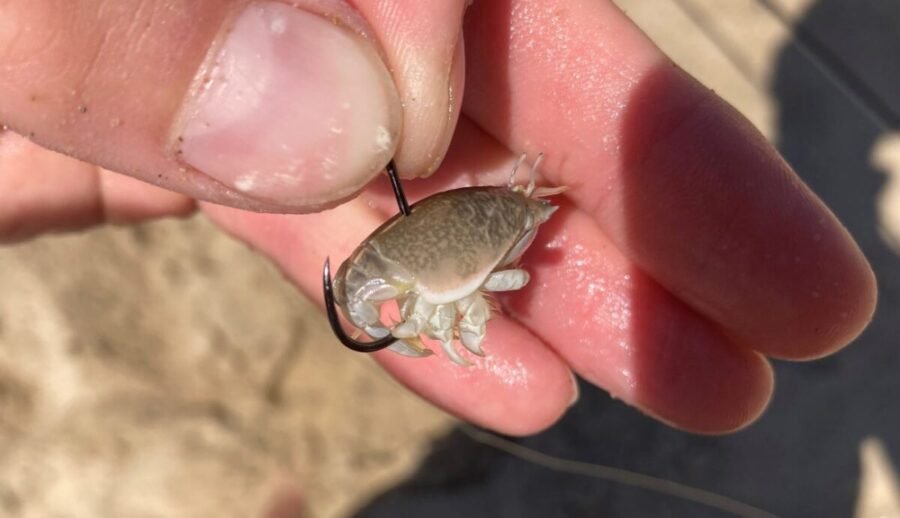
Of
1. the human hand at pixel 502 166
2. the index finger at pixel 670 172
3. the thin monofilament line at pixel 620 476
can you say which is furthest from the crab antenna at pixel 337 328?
the thin monofilament line at pixel 620 476

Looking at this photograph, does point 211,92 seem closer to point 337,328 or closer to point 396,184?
point 396,184

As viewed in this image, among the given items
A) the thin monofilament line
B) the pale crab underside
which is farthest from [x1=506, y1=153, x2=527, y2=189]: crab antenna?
the thin monofilament line

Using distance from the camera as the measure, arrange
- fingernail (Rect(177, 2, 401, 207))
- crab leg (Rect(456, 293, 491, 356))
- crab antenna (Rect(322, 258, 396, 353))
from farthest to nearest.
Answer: crab leg (Rect(456, 293, 491, 356)) < crab antenna (Rect(322, 258, 396, 353)) < fingernail (Rect(177, 2, 401, 207))

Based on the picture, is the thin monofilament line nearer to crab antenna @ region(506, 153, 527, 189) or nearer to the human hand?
the human hand

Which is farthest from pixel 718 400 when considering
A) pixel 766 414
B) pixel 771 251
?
pixel 766 414

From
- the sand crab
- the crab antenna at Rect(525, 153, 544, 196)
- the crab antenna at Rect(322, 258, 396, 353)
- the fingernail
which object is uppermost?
the fingernail

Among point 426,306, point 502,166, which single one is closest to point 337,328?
point 426,306

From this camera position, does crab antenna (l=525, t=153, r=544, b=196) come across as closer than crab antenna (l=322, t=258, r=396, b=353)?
No
